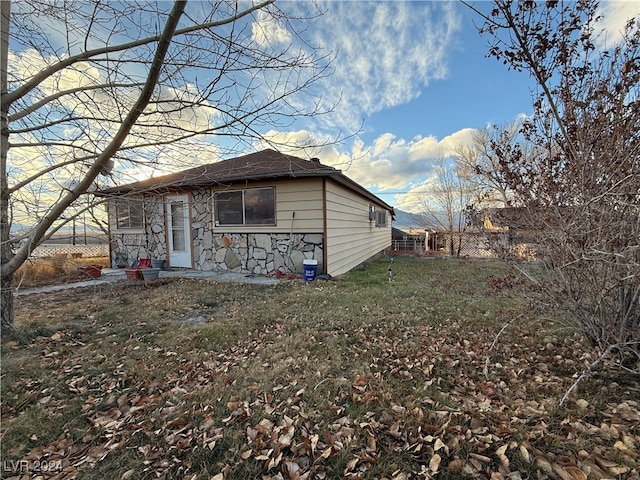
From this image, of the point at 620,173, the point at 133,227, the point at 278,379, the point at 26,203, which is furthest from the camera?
the point at 133,227

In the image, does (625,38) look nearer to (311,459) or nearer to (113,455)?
(311,459)

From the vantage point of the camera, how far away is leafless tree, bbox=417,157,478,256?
15.1 metres

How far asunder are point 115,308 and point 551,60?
6.55m

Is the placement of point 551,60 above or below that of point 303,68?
below

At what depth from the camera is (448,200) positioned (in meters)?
15.9

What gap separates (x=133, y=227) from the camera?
917 centimetres

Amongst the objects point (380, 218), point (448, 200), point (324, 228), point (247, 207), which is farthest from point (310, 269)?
point (448, 200)

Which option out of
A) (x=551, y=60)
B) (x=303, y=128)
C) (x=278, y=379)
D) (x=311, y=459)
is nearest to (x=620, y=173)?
(x=551, y=60)

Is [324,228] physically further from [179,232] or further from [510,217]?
[179,232]

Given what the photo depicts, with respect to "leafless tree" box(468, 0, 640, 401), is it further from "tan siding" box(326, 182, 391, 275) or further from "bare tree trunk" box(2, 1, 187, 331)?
"tan siding" box(326, 182, 391, 275)

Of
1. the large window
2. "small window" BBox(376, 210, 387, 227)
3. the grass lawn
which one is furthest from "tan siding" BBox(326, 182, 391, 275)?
the grass lawn

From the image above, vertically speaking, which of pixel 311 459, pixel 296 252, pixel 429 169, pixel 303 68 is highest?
pixel 429 169

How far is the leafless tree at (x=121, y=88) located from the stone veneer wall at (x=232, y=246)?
3.65m

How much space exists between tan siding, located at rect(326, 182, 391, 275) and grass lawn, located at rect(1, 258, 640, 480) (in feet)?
10.9
